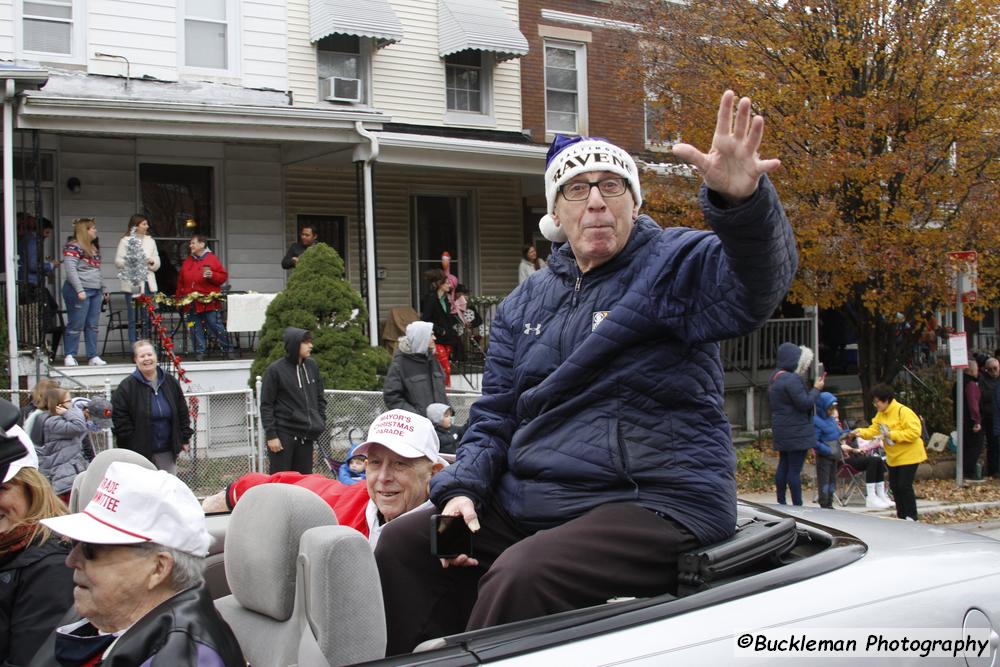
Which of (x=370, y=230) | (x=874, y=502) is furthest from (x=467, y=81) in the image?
(x=874, y=502)

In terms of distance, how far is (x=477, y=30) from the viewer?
701 inches

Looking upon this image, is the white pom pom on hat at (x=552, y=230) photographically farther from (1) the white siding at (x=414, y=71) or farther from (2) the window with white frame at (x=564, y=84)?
(2) the window with white frame at (x=564, y=84)

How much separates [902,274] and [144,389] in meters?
9.29

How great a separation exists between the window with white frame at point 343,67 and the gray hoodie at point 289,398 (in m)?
8.27

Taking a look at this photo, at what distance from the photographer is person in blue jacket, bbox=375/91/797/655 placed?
8.34 ft

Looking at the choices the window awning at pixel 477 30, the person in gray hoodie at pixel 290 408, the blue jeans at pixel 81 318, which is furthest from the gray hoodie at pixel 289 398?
the window awning at pixel 477 30

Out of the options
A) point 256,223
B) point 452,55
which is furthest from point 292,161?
point 452,55

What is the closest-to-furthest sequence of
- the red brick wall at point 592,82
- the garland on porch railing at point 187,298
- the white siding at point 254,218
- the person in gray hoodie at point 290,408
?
the person in gray hoodie at point 290,408
the garland on porch railing at point 187,298
the white siding at point 254,218
the red brick wall at point 592,82

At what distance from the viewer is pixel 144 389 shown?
890 centimetres

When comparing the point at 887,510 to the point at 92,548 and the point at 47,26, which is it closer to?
the point at 92,548

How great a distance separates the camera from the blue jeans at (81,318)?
13227mm

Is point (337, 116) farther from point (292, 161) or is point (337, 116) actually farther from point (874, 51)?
point (874, 51)

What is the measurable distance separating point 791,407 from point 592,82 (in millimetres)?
10893

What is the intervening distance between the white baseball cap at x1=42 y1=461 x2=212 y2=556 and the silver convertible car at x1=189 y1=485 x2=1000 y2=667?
0.23 metres
